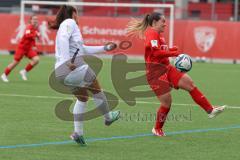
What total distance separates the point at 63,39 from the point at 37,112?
14.1 ft

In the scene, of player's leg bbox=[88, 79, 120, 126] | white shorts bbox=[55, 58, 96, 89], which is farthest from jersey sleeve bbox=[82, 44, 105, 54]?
player's leg bbox=[88, 79, 120, 126]

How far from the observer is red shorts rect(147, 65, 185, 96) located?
37.8ft

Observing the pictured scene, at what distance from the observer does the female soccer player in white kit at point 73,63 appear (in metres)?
9.98

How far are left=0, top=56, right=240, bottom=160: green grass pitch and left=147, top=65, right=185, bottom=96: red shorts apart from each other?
765mm

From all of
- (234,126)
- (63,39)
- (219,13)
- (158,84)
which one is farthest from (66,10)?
(219,13)

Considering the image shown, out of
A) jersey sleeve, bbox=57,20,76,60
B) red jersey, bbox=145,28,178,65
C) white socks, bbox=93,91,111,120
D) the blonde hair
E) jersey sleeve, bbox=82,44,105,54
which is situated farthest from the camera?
the blonde hair

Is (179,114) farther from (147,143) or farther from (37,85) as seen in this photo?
(37,85)

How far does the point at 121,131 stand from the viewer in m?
11.8

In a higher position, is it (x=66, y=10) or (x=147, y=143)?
(x=66, y=10)

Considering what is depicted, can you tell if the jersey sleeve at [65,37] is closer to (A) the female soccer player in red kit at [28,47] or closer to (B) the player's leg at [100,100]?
(B) the player's leg at [100,100]

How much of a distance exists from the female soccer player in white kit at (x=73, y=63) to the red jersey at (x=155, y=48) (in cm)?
134

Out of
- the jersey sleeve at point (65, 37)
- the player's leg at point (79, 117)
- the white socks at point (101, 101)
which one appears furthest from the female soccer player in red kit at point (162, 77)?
the jersey sleeve at point (65, 37)

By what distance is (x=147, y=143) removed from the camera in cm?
1063

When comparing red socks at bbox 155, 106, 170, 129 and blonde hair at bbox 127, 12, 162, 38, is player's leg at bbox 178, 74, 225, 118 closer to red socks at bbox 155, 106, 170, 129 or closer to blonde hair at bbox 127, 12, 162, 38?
red socks at bbox 155, 106, 170, 129
